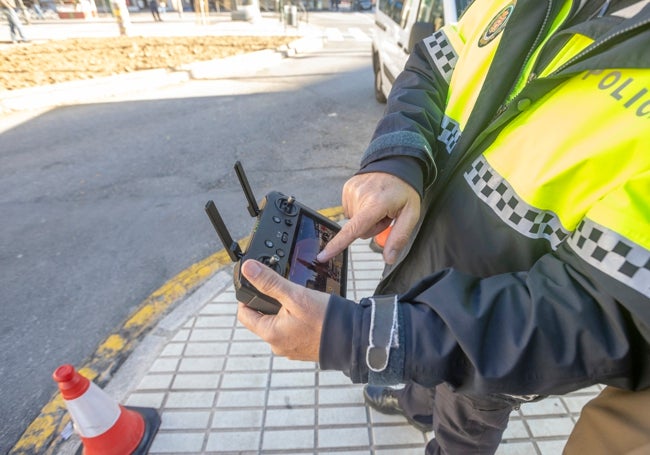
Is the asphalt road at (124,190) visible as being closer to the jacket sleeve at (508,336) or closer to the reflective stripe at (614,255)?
the jacket sleeve at (508,336)

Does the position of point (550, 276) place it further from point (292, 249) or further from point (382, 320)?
point (292, 249)

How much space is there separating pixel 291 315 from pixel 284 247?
28 cm

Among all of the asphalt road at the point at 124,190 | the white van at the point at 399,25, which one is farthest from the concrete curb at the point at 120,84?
the white van at the point at 399,25

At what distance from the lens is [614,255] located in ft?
2.06

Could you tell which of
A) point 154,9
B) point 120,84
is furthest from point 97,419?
point 154,9

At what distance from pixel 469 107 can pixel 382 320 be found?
0.65 metres

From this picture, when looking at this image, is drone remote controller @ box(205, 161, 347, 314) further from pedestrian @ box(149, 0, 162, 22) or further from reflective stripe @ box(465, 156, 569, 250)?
pedestrian @ box(149, 0, 162, 22)

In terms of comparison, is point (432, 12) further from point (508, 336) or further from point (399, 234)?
point (508, 336)

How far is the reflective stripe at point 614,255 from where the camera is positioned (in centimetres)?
60

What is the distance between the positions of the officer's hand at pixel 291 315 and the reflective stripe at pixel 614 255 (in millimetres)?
494

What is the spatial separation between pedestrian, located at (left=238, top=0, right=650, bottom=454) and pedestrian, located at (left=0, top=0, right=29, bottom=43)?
48.1ft

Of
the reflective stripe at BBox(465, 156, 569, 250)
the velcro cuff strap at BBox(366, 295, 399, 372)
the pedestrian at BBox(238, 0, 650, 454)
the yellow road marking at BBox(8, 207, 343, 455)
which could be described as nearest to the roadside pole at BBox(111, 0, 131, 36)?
the yellow road marking at BBox(8, 207, 343, 455)

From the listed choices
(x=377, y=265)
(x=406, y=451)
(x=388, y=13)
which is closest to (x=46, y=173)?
(x=377, y=265)

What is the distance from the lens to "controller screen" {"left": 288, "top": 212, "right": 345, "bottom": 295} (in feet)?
3.45
